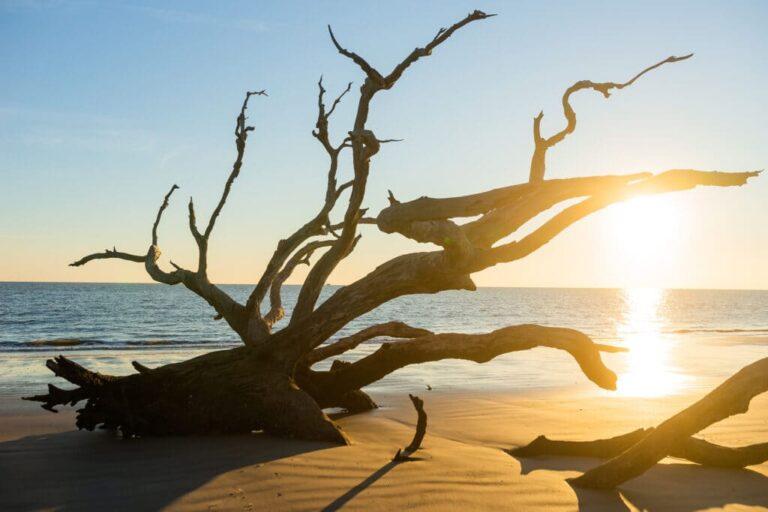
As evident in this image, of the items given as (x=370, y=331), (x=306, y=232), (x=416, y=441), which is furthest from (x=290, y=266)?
(x=416, y=441)

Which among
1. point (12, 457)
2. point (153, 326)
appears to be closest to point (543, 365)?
point (12, 457)

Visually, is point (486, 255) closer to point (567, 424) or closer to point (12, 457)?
point (567, 424)

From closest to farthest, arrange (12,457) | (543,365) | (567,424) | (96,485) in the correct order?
(96,485) → (12,457) → (567,424) → (543,365)

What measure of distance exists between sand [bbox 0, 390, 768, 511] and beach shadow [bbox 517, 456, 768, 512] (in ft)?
0.03

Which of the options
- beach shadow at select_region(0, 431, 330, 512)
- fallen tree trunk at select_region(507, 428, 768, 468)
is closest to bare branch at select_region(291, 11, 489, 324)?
beach shadow at select_region(0, 431, 330, 512)

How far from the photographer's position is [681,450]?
6.76m

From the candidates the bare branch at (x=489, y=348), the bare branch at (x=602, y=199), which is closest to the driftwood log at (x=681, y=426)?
the bare branch at (x=489, y=348)

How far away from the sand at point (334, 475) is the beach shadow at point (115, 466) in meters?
0.01

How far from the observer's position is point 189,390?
8141mm

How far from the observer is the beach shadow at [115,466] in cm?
564

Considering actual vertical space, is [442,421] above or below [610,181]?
below

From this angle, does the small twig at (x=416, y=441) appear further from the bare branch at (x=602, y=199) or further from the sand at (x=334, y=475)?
the bare branch at (x=602, y=199)

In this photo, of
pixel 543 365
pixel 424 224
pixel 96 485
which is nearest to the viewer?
pixel 96 485

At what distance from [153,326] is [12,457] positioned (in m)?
41.8
